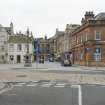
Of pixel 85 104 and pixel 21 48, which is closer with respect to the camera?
pixel 85 104

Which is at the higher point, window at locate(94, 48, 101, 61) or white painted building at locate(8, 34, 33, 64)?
white painted building at locate(8, 34, 33, 64)

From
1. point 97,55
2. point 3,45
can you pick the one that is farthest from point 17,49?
point 97,55

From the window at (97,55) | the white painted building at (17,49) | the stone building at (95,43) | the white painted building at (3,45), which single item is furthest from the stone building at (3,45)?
the window at (97,55)

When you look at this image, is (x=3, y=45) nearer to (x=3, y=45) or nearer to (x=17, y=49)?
(x=3, y=45)

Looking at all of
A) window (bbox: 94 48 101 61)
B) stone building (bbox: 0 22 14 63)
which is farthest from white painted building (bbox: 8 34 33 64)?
window (bbox: 94 48 101 61)

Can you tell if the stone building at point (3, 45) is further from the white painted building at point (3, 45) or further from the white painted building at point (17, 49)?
the white painted building at point (17, 49)

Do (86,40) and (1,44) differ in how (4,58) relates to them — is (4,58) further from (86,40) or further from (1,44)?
(86,40)

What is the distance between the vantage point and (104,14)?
79.1m

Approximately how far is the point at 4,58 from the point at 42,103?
342 feet

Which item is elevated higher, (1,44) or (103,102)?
(1,44)

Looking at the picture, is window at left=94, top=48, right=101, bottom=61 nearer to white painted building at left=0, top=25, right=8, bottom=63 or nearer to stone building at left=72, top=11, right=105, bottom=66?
stone building at left=72, top=11, right=105, bottom=66

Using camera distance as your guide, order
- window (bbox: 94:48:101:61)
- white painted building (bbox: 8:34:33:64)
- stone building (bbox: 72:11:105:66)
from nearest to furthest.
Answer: window (bbox: 94:48:101:61) < stone building (bbox: 72:11:105:66) < white painted building (bbox: 8:34:33:64)

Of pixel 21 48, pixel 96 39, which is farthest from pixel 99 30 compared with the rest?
pixel 21 48

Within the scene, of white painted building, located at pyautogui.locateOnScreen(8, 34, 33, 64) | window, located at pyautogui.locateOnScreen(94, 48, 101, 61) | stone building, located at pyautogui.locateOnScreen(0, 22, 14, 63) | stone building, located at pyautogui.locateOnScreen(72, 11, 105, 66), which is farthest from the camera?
stone building, located at pyautogui.locateOnScreen(0, 22, 14, 63)
